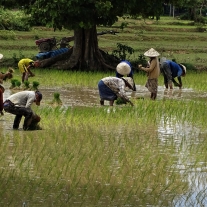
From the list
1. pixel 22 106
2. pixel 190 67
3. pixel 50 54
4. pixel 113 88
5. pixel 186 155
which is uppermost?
pixel 22 106

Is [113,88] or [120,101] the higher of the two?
[113,88]

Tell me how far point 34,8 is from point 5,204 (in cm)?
1482

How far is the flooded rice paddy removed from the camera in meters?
7.49

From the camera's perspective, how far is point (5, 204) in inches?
273

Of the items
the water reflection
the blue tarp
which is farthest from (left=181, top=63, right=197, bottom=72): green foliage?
the water reflection

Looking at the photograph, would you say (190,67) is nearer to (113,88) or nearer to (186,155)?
(113,88)

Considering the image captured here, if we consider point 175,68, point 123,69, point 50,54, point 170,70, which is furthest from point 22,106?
point 50,54

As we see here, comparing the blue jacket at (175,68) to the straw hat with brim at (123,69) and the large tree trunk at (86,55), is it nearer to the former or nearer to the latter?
the straw hat with brim at (123,69)

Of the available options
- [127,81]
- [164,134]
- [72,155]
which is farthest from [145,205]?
[127,81]

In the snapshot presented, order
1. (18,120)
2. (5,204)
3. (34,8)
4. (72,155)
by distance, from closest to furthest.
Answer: (5,204) → (72,155) → (18,120) → (34,8)

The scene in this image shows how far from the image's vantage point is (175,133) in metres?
11.2

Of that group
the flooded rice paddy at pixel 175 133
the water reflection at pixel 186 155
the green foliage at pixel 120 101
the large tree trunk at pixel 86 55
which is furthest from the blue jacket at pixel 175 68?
the large tree trunk at pixel 86 55

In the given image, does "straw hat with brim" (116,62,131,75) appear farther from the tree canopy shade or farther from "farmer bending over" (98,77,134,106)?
the tree canopy shade

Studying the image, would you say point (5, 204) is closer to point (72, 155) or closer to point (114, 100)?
A: point (72, 155)
